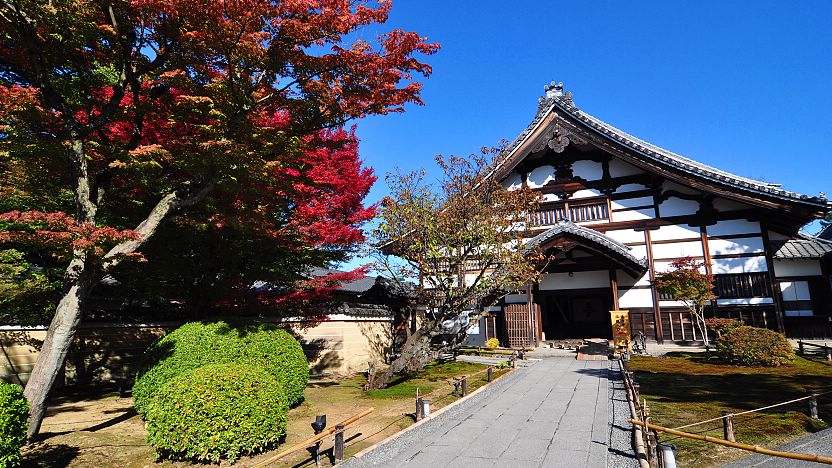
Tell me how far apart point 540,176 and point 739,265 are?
403 inches

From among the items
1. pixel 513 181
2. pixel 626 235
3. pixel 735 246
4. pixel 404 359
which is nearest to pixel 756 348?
pixel 735 246

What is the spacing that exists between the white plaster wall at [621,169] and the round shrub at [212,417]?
20.8 meters

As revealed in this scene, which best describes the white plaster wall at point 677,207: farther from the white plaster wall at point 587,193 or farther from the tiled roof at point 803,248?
the tiled roof at point 803,248

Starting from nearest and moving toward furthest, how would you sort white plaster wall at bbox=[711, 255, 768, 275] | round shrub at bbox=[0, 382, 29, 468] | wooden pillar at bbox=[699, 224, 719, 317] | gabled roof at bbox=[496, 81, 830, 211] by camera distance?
round shrub at bbox=[0, 382, 29, 468]
gabled roof at bbox=[496, 81, 830, 211]
white plaster wall at bbox=[711, 255, 768, 275]
wooden pillar at bbox=[699, 224, 719, 317]

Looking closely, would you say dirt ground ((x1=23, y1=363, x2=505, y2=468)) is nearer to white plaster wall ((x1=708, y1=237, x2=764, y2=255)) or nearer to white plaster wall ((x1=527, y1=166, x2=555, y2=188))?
white plaster wall ((x1=527, y1=166, x2=555, y2=188))

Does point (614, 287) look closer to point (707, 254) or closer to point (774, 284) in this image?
point (707, 254)

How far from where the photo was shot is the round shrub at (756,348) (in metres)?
13.6

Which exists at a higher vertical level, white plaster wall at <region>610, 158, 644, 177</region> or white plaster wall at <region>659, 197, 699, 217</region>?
white plaster wall at <region>610, 158, 644, 177</region>

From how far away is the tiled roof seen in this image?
57.4ft

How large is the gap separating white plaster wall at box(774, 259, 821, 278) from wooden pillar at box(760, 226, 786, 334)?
0.40 meters

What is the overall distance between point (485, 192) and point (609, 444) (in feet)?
27.1

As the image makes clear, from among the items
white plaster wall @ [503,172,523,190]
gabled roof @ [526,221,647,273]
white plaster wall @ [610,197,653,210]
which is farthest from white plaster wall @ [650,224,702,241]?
white plaster wall @ [503,172,523,190]

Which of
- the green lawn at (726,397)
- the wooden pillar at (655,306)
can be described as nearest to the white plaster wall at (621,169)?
the wooden pillar at (655,306)

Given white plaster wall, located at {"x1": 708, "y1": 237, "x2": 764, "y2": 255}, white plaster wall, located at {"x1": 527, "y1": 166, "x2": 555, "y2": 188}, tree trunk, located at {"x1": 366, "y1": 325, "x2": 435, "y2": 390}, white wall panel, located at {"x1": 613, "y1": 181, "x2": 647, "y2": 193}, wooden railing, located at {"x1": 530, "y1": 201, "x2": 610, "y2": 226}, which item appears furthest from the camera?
white plaster wall, located at {"x1": 527, "y1": 166, "x2": 555, "y2": 188}
